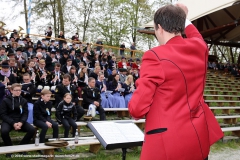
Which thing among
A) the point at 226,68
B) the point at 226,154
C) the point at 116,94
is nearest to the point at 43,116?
the point at 116,94

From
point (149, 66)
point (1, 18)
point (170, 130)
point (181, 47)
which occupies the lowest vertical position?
point (170, 130)

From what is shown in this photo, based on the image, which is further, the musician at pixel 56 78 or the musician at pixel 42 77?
the musician at pixel 56 78

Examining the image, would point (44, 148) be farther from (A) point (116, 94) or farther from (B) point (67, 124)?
(A) point (116, 94)

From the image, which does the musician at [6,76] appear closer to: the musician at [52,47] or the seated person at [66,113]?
the seated person at [66,113]

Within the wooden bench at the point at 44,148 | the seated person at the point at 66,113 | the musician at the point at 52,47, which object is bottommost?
the wooden bench at the point at 44,148

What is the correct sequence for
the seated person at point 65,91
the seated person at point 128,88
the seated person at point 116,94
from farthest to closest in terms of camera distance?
the seated person at point 128,88 → the seated person at point 116,94 → the seated person at point 65,91

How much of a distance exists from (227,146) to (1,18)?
1978 centimetres

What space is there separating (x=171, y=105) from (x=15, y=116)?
456 centimetres

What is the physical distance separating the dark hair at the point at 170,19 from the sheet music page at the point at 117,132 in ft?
3.71

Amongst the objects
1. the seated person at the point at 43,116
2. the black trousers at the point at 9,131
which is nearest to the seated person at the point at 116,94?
the seated person at the point at 43,116

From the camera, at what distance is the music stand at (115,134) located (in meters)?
2.30

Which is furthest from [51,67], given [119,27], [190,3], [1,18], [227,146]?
[119,27]

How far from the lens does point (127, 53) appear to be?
73.7 feet

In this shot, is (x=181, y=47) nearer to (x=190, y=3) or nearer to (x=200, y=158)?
(x=200, y=158)
